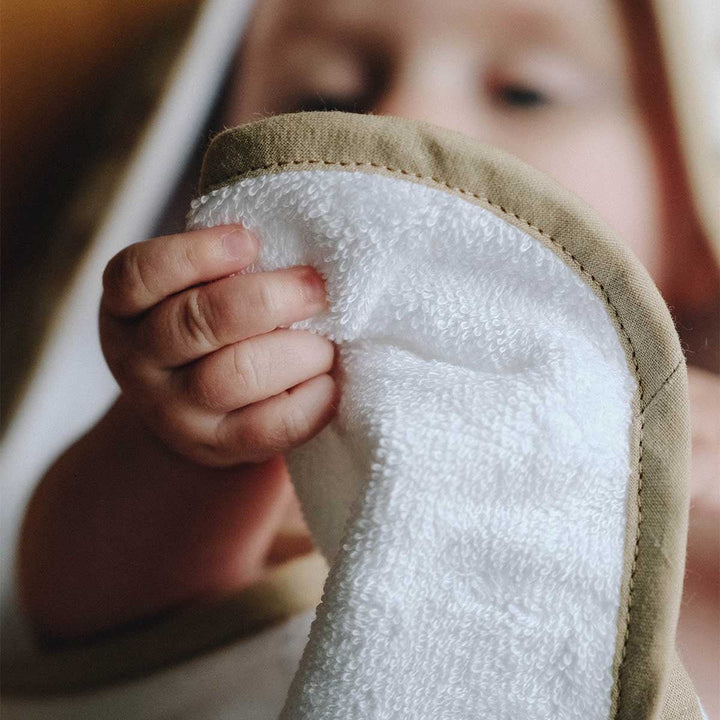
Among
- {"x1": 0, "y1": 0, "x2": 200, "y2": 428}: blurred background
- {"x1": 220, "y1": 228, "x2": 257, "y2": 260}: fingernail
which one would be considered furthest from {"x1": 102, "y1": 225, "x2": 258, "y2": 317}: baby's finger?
{"x1": 0, "y1": 0, "x2": 200, "y2": 428}: blurred background

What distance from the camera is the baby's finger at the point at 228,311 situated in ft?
0.70

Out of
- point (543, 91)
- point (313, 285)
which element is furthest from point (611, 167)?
point (313, 285)

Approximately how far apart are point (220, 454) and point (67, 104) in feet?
1.02

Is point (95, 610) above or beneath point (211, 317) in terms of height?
beneath

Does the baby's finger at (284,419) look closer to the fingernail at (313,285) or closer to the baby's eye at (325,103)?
the fingernail at (313,285)

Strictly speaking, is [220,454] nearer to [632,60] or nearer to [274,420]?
[274,420]

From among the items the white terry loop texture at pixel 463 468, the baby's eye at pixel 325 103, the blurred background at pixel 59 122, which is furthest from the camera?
the blurred background at pixel 59 122

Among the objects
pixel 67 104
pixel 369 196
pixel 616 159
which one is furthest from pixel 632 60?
pixel 67 104

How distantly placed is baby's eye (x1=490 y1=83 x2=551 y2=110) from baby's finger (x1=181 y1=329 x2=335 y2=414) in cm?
14

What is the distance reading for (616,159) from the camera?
0.29m

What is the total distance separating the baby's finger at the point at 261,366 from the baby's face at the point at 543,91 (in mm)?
133

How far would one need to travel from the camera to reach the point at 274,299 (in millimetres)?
212

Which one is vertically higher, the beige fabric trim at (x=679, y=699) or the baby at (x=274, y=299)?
the baby at (x=274, y=299)

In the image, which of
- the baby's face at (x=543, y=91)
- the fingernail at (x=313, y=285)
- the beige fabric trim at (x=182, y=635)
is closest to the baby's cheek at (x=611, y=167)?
the baby's face at (x=543, y=91)
